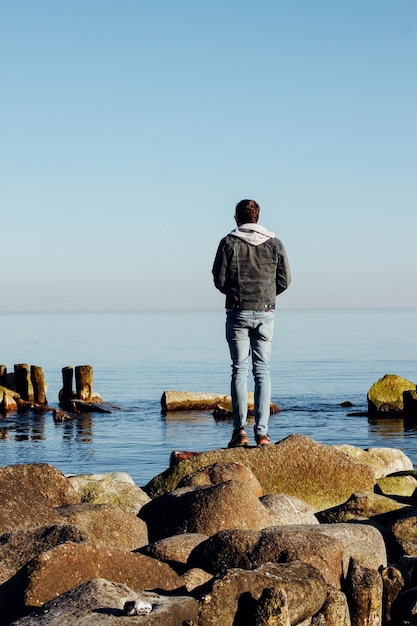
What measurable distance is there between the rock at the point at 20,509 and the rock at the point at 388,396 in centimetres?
2322

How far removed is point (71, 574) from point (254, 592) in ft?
3.92

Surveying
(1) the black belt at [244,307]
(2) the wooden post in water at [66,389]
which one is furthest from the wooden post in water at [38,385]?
(1) the black belt at [244,307]

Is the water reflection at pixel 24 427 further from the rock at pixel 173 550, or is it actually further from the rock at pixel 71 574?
the rock at pixel 71 574

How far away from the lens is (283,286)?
1059cm

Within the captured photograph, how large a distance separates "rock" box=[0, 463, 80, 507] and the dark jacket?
2.74 meters

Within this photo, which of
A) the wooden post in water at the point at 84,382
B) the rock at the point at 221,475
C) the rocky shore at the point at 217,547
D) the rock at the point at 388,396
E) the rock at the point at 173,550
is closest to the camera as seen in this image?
the rocky shore at the point at 217,547

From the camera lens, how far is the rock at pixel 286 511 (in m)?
8.72

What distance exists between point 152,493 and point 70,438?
1551cm

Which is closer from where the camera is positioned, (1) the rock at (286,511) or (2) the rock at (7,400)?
(1) the rock at (286,511)

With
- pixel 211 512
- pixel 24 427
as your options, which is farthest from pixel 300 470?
pixel 24 427

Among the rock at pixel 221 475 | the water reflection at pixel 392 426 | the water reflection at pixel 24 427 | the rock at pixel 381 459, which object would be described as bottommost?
the water reflection at pixel 24 427

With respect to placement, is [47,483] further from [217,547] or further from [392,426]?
[392,426]

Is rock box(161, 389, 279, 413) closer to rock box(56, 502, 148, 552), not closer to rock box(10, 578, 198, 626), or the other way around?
rock box(56, 502, 148, 552)

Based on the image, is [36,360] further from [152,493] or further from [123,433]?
[152,493]
